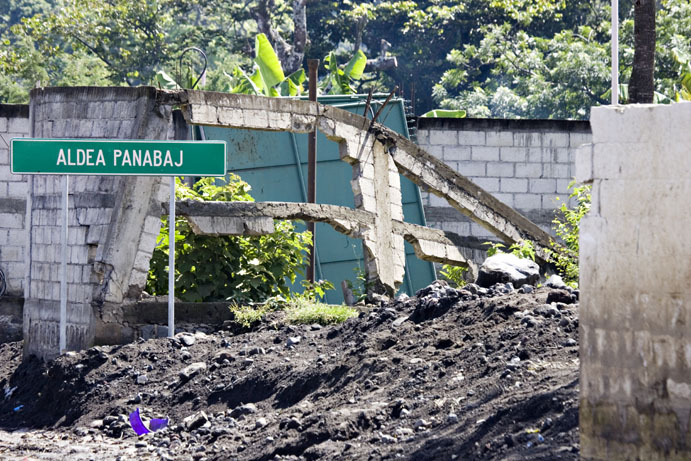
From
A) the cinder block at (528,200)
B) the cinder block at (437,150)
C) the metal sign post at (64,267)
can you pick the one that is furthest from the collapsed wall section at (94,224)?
the cinder block at (528,200)

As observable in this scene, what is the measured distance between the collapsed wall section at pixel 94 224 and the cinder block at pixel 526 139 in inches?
266

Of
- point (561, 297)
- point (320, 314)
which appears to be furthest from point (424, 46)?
point (561, 297)

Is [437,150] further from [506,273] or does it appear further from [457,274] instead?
[506,273]

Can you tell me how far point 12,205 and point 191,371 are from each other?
20.5 feet

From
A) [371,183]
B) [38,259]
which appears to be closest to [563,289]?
[371,183]

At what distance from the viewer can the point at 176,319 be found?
11188 millimetres

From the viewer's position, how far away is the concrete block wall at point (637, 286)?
5234 mm

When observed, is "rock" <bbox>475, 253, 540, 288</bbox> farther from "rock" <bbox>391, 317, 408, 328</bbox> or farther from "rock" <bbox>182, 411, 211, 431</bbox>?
"rock" <bbox>182, 411, 211, 431</bbox>

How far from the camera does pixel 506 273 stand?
10.5 metres

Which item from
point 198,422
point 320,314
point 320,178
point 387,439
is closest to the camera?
point 387,439

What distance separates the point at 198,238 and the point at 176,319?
3.15 feet

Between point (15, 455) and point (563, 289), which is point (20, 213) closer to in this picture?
point (15, 455)

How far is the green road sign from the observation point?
10.4m

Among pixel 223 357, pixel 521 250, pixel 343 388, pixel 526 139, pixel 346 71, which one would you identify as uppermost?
pixel 346 71
